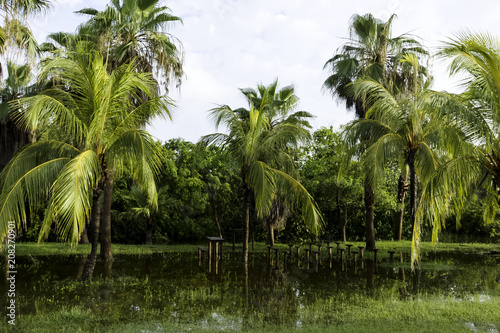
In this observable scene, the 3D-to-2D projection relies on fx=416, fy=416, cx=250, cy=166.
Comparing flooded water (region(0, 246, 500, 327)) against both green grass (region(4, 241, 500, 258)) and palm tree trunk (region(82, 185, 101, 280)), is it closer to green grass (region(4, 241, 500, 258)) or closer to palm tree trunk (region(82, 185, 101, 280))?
palm tree trunk (region(82, 185, 101, 280))

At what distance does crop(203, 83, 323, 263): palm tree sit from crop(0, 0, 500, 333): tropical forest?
2.4 inches

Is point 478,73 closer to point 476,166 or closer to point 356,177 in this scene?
point 476,166

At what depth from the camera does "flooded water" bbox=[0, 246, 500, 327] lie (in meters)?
8.33

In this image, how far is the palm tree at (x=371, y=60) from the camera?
16745 millimetres

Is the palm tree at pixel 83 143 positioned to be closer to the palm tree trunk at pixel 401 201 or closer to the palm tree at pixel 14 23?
the palm tree at pixel 14 23

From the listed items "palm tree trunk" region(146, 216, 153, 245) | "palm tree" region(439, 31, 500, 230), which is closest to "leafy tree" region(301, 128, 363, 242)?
"palm tree trunk" region(146, 216, 153, 245)

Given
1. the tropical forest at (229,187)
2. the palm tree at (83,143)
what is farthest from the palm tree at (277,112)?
the palm tree at (83,143)

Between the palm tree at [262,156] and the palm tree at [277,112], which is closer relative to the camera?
the palm tree at [262,156]

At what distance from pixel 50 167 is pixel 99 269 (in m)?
4.16

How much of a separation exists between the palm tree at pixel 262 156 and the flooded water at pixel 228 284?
169 cm

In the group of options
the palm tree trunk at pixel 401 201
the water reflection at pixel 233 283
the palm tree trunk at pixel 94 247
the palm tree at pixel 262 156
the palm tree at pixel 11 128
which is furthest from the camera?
the palm tree trunk at pixel 401 201

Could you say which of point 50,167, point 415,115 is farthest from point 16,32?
point 415,115

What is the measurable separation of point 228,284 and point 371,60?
37.8 ft

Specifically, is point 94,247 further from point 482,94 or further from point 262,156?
point 482,94
